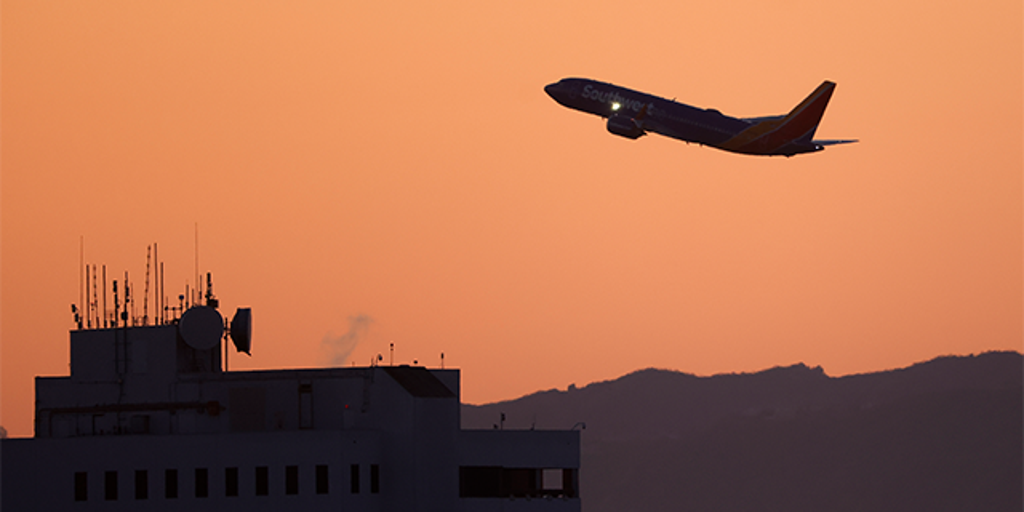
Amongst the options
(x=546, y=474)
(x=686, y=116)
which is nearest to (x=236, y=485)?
(x=546, y=474)

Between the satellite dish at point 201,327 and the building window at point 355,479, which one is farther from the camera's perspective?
the satellite dish at point 201,327

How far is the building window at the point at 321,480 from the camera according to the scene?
290 feet

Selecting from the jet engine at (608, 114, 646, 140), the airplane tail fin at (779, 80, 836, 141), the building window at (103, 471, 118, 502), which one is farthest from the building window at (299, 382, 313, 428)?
the airplane tail fin at (779, 80, 836, 141)

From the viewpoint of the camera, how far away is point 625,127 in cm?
13562

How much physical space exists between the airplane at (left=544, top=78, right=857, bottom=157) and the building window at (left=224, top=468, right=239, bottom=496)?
58002mm

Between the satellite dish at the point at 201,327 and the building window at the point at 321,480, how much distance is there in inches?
483

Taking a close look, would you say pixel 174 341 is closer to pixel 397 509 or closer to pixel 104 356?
pixel 104 356

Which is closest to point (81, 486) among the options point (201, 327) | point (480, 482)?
point (201, 327)

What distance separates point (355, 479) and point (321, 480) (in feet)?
6.56

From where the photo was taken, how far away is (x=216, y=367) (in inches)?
3866

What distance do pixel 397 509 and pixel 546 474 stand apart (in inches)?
407

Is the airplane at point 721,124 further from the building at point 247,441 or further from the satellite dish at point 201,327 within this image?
the satellite dish at point 201,327

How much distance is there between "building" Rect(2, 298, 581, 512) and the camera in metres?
85.2

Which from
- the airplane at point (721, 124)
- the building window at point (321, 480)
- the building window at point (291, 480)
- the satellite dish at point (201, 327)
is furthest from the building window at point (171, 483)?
the airplane at point (721, 124)
